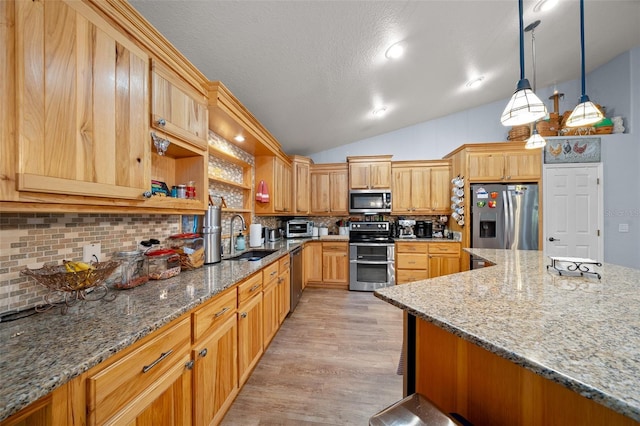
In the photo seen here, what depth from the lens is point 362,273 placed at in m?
3.69

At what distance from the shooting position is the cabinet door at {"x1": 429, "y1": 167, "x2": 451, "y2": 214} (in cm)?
386

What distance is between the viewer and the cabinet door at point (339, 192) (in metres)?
4.14

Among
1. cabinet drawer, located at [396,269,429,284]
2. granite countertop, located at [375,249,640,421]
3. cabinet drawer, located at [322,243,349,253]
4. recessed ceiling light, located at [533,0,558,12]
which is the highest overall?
recessed ceiling light, located at [533,0,558,12]

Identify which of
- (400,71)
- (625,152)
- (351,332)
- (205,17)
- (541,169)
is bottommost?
(351,332)

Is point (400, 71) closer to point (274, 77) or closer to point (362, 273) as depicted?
point (274, 77)

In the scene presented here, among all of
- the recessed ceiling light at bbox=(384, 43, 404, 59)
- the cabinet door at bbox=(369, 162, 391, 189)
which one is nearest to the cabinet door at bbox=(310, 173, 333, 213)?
the cabinet door at bbox=(369, 162, 391, 189)

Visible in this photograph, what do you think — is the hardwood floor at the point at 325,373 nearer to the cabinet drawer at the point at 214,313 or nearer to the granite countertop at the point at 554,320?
the cabinet drawer at the point at 214,313

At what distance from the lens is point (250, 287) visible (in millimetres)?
1644

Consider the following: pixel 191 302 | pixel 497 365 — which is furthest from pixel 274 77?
pixel 497 365

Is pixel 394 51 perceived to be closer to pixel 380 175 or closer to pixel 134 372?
pixel 380 175

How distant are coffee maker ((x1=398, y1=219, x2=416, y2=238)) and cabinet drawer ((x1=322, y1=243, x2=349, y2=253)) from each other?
3.76 ft

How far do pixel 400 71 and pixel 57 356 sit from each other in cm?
317

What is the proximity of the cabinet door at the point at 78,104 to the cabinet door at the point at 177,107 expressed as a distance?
77 millimetres

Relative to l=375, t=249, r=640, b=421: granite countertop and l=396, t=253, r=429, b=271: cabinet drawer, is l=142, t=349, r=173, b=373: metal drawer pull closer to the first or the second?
l=375, t=249, r=640, b=421: granite countertop
